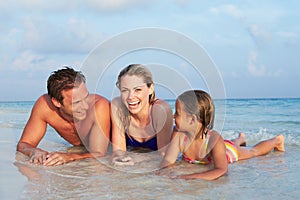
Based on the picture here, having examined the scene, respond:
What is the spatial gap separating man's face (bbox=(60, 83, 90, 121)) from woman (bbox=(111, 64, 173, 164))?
12.6 inches

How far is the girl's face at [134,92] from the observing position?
3600 millimetres

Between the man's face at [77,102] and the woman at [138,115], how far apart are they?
1.05ft

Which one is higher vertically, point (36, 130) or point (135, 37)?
point (135, 37)

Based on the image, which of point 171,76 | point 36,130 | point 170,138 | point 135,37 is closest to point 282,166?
point 170,138

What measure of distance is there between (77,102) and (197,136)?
1.35 metres

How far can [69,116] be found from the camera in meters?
4.32

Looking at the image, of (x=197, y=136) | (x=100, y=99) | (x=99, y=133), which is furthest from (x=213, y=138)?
(x=100, y=99)

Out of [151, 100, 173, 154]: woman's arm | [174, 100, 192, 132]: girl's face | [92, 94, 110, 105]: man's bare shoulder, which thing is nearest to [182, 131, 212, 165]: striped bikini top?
[174, 100, 192, 132]: girl's face

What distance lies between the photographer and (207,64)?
363 centimetres

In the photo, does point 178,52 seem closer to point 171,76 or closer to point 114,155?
point 171,76

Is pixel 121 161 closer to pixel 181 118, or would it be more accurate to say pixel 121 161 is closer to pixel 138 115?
pixel 138 115

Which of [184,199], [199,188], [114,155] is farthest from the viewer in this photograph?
[114,155]

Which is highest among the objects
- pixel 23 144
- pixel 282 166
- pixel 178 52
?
pixel 178 52

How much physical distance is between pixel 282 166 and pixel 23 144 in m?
2.94
